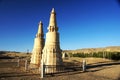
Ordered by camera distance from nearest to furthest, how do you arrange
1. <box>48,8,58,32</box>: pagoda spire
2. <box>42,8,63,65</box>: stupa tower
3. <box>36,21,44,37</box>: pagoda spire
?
1. <box>42,8,63,65</box>: stupa tower
2. <box>48,8,58,32</box>: pagoda spire
3. <box>36,21,44,37</box>: pagoda spire

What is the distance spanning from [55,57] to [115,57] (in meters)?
28.7

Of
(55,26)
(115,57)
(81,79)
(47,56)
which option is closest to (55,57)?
(47,56)

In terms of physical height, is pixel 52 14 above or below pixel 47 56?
above

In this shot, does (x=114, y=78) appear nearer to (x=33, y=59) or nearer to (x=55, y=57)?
(x=55, y=57)

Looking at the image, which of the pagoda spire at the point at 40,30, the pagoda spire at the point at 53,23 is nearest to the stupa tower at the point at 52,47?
the pagoda spire at the point at 53,23

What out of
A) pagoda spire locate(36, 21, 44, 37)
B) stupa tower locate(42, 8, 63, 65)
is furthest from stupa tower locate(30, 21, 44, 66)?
stupa tower locate(42, 8, 63, 65)

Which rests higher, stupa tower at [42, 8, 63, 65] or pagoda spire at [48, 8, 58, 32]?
pagoda spire at [48, 8, 58, 32]

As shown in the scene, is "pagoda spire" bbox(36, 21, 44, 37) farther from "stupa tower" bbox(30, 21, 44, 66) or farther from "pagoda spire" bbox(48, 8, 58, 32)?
"pagoda spire" bbox(48, 8, 58, 32)

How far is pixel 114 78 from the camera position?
1605 cm

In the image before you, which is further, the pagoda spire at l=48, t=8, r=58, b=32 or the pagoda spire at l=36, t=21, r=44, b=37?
the pagoda spire at l=36, t=21, r=44, b=37

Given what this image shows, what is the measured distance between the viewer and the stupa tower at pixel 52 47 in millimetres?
19223

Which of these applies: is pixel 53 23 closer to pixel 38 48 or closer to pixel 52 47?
pixel 52 47

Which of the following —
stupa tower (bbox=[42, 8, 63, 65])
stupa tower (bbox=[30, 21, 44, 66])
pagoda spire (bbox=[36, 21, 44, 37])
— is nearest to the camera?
stupa tower (bbox=[42, 8, 63, 65])

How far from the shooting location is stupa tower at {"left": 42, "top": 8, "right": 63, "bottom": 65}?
63.1ft
